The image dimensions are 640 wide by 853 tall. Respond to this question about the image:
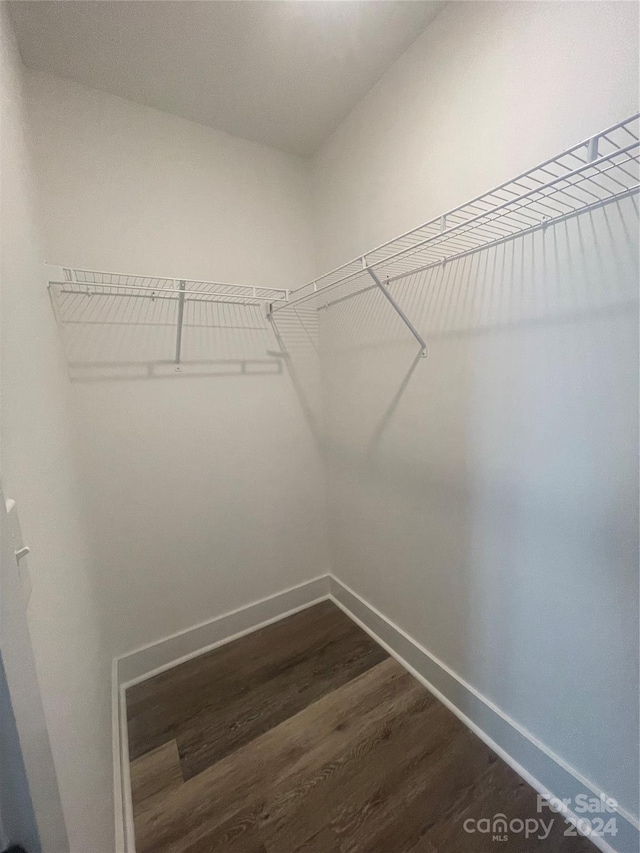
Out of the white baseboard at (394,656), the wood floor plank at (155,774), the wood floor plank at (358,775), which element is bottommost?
the wood floor plank at (358,775)

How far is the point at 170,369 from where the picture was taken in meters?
1.71

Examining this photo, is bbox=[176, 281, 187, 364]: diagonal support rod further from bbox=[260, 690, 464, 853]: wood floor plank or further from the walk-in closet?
bbox=[260, 690, 464, 853]: wood floor plank

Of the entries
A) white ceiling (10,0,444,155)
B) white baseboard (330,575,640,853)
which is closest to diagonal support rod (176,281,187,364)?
white ceiling (10,0,444,155)

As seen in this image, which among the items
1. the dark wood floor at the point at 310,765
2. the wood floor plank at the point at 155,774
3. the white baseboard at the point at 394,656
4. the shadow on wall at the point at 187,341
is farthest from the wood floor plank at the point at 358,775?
the shadow on wall at the point at 187,341

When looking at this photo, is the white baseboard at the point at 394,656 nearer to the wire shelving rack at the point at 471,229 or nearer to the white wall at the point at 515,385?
the white wall at the point at 515,385

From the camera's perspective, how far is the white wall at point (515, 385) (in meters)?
0.95

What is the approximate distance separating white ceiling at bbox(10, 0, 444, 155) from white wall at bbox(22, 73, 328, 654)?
0.12 metres

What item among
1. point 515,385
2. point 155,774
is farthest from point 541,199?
point 155,774

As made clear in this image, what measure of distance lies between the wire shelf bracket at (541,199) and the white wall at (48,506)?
0.94 meters

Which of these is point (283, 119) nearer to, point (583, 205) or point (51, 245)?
point (51, 245)

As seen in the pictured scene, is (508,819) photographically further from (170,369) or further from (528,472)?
(170,369)

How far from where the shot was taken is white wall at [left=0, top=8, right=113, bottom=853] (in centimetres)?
62

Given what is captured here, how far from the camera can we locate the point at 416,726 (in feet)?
4.78

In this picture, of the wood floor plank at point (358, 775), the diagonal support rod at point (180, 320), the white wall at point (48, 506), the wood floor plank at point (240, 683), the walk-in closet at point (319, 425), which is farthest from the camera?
the diagonal support rod at point (180, 320)
